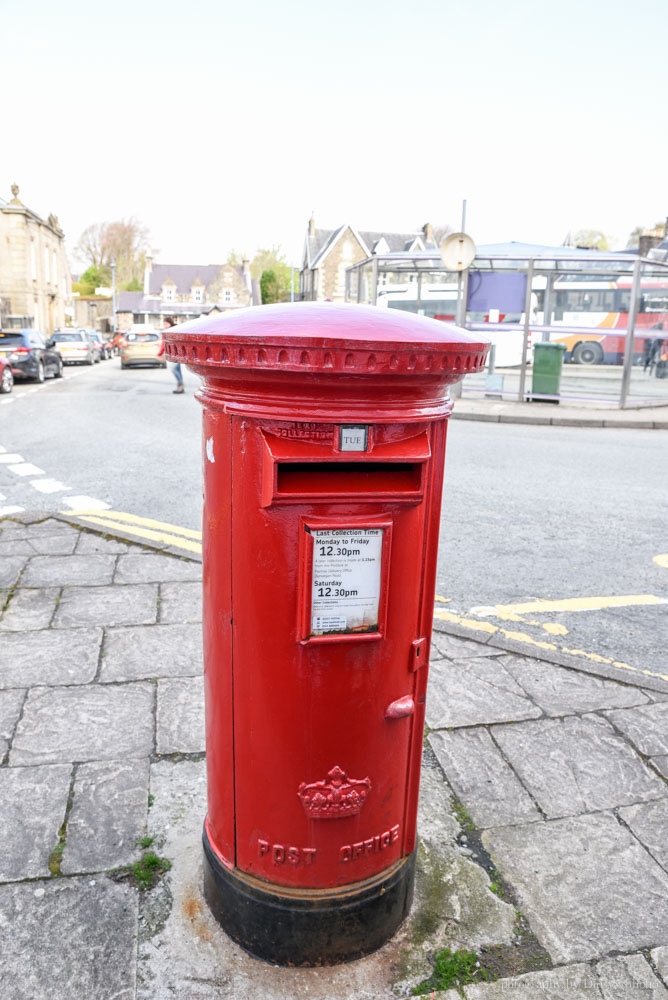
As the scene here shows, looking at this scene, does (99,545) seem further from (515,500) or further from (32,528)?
(515,500)

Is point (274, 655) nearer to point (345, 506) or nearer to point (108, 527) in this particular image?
point (345, 506)

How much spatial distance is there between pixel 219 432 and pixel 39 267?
54759 millimetres

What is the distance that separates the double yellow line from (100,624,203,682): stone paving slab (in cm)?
131

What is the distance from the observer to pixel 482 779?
2.96 metres

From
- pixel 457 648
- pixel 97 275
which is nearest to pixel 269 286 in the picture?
pixel 97 275

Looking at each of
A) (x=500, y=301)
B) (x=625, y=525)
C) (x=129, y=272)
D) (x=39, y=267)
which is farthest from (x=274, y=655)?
(x=129, y=272)

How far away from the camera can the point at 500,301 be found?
15.8 metres

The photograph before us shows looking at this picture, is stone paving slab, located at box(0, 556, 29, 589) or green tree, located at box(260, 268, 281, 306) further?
green tree, located at box(260, 268, 281, 306)

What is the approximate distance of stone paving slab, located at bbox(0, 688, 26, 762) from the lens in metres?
3.10

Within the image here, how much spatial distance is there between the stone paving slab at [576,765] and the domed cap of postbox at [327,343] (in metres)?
1.85

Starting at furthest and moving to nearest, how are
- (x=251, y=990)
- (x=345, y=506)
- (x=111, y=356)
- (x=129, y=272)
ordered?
1. (x=129, y=272)
2. (x=111, y=356)
3. (x=251, y=990)
4. (x=345, y=506)

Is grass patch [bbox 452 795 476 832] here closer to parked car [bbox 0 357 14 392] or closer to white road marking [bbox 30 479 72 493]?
white road marking [bbox 30 479 72 493]

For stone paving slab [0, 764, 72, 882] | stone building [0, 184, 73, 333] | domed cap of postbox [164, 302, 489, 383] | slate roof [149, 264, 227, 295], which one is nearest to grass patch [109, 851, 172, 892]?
stone paving slab [0, 764, 72, 882]

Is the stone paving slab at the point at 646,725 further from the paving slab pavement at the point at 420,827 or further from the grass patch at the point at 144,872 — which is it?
the grass patch at the point at 144,872
